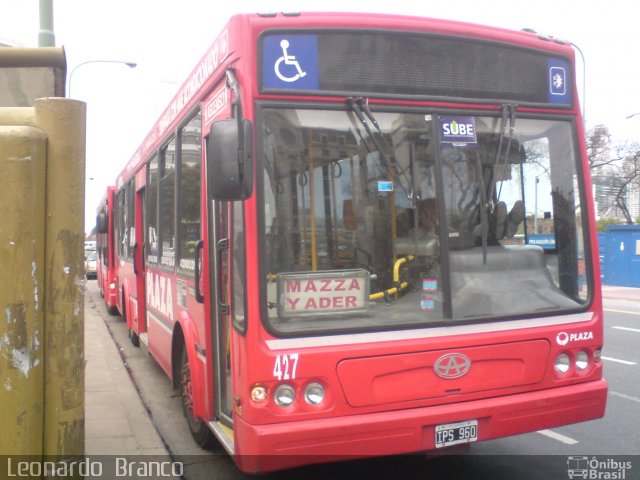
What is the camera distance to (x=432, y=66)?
13.1 ft

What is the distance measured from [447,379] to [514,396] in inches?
18.9

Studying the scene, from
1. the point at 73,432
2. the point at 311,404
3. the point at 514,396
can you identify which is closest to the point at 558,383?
the point at 514,396

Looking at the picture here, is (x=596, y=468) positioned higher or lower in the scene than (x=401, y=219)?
lower

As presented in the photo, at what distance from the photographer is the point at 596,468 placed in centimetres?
475

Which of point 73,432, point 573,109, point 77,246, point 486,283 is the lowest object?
point 73,432

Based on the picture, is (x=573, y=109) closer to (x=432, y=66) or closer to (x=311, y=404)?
(x=432, y=66)

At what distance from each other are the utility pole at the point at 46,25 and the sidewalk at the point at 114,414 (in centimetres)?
393

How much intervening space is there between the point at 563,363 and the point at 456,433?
0.94 m

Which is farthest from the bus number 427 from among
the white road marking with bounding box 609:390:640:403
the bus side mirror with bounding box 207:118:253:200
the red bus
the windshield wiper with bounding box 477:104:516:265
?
the white road marking with bounding box 609:390:640:403

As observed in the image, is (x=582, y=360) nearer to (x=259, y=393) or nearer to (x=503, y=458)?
(x=503, y=458)

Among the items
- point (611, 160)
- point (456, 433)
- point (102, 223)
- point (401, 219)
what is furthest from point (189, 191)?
point (611, 160)

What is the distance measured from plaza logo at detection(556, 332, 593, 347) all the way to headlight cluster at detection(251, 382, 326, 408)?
1.63 m

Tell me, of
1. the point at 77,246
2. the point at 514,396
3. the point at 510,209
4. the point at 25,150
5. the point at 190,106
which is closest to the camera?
the point at 25,150

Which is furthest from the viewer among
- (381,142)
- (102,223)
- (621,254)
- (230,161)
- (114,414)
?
(621,254)
